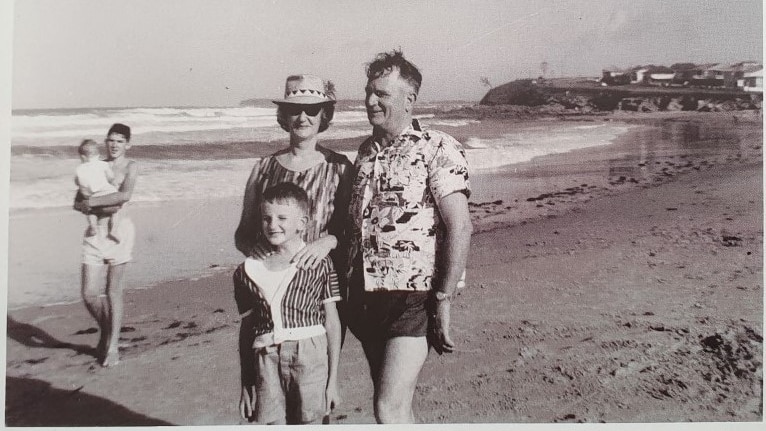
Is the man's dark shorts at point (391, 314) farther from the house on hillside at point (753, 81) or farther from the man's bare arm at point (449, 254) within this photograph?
the house on hillside at point (753, 81)

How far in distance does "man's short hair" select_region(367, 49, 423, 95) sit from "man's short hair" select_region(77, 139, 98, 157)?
4.53 feet

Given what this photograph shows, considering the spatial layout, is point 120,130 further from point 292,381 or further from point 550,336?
point 550,336

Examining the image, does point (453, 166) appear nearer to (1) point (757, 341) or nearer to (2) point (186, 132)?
(2) point (186, 132)

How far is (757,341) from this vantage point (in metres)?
3.54

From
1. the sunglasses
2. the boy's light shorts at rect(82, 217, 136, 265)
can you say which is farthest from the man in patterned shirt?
the boy's light shorts at rect(82, 217, 136, 265)

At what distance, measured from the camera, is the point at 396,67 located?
340cm

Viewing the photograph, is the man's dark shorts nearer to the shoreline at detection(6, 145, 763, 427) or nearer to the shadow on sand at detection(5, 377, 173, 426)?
the shoreline at detection(6, 145, 763, 427)

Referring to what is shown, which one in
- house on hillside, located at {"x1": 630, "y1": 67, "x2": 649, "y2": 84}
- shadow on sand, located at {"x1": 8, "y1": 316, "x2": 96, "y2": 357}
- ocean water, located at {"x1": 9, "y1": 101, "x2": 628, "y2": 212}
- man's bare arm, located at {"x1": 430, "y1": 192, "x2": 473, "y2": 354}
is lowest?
shadow on sand, located at {"x1": 8, "y1": 316, "x2": 96, "y2": 357}

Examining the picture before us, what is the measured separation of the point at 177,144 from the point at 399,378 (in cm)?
160

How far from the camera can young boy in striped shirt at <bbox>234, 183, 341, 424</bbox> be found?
314 cm

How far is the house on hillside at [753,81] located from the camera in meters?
3.73

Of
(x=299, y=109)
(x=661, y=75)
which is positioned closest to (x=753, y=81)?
(x=661, y=75)

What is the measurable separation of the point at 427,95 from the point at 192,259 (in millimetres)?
1418

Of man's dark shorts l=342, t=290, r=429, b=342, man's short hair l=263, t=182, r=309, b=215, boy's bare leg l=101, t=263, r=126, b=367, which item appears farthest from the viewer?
boy's bare leg l=101, t=263, r=126, b=367
